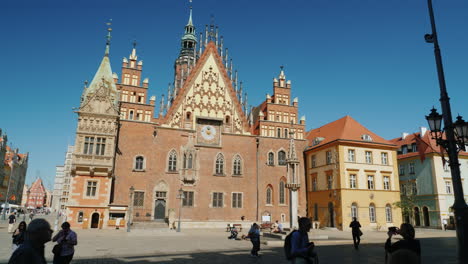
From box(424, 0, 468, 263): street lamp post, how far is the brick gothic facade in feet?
80.9

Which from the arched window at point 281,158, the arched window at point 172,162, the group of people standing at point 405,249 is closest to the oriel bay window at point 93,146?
the arched window at point 172,162

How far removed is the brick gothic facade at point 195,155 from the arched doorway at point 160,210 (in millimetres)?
108

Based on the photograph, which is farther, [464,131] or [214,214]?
[214,214]

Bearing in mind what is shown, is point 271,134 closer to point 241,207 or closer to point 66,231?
point 241,207

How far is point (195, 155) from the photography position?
1496 inches

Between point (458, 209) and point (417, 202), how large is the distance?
1605 inches

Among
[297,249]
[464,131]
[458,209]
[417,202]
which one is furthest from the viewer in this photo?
[417,202]

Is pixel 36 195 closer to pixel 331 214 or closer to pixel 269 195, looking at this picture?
pixel 269 195

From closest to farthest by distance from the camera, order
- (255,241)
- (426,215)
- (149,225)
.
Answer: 1. (255,241)
2. (149,225)
3. (426,215)

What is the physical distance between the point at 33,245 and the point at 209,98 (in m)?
37.0

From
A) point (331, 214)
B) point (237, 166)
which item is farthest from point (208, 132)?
point (331, 214)

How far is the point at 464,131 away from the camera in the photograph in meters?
9.63

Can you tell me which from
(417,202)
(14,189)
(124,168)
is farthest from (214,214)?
(14,189)

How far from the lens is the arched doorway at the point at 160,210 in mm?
35406
